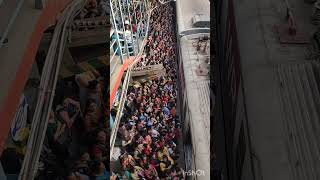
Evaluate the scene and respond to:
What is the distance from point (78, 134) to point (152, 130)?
6.13 metres

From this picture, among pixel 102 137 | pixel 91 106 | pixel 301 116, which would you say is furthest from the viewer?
pixel 91 106

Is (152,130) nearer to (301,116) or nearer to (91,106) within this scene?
(91,106)

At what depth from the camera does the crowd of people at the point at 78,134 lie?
233 inches

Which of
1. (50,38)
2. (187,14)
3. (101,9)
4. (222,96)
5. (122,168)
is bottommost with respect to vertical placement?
(122,168)

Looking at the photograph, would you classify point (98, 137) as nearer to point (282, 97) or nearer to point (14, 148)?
point (14, 148)

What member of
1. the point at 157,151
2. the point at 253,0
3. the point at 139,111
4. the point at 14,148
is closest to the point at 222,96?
the point at 253,0

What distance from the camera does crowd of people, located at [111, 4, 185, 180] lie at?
11281 millimetres

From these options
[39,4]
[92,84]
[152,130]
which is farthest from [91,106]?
[152,130]

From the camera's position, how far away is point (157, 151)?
12.0 m

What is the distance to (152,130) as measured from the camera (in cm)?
1284

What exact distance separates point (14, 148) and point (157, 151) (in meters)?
7.17

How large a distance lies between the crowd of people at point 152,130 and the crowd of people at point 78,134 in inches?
138

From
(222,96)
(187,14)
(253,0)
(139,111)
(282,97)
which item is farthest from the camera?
(187,14)

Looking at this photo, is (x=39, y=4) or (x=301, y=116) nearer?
(x=301, y=116)
